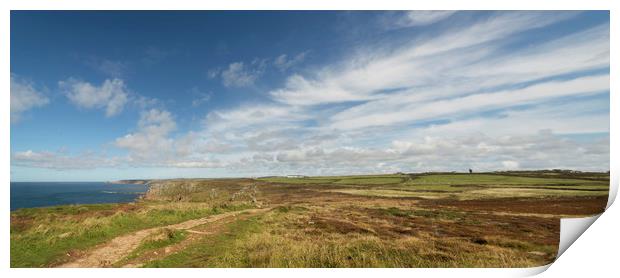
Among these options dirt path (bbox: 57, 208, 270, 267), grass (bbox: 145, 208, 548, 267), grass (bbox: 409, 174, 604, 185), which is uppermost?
dirt path (bbox: 57, 208, 270, 267)

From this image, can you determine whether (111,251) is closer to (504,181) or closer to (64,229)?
(64,229)

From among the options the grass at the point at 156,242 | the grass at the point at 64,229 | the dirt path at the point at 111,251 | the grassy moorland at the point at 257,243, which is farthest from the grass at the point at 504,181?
the dirt path at the point at 111,251

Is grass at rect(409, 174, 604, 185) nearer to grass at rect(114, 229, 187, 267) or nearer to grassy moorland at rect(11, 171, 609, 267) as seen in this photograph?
grassy moorland at rect(11, 171, 609, 267)

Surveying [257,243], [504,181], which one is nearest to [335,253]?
[257,243]

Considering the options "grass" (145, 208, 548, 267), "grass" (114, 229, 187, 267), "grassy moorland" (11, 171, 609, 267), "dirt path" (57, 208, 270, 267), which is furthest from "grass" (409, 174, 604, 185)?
"dirt path" (57, 208, 270, 267)

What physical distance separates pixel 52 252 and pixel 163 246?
531 centimetres

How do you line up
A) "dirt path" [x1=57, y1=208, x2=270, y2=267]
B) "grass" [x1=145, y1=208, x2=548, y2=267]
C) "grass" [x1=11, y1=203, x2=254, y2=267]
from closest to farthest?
"dirt path" [x1=57, y1=208, x2=270, y2=267], "grass" [x1=145, y1=208, x2=548, y2=267], "grass" [x1=11, y1=203, x2=254, y2=267]

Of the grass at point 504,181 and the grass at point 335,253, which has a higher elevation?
the grass at point 335,253

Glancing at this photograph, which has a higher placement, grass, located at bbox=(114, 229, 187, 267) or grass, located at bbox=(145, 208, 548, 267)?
grass, located at bbox=(114, 229, 187, 267)

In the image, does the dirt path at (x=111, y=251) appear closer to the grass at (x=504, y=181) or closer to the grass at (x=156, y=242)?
the grass at (x=156, y=242)
